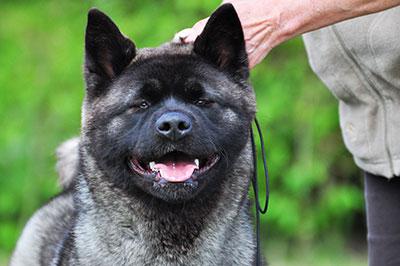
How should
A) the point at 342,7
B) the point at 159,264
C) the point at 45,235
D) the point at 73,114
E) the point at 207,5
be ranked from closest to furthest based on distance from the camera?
the point at 342,7 < the point at 159,264 < the point at 45,235 < the point at 207,5 < the point at 73,114

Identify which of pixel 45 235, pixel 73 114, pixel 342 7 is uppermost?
pixel 342 7

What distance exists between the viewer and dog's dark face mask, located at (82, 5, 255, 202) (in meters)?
3.85

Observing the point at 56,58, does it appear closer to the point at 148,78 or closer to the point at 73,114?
the point at 73,114

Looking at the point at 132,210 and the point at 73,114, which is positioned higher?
the point at 132,210

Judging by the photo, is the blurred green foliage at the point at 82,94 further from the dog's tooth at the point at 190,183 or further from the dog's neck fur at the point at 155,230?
the dog's tooth at the point at 190,183

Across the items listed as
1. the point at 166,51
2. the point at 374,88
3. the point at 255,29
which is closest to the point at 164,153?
the point at 166,51

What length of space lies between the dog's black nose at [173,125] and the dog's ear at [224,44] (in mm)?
457

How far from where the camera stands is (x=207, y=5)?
31.8 ft

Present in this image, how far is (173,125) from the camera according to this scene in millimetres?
3758

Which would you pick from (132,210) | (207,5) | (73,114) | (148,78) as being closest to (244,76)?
(148,78)

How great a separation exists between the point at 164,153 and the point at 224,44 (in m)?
0.60

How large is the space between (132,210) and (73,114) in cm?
643

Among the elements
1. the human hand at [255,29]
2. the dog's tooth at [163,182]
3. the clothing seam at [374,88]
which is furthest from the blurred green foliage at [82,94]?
the dog's tooth at [163,182]

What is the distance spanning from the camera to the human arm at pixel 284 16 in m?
3.75
